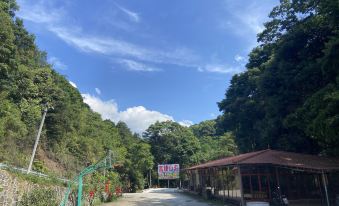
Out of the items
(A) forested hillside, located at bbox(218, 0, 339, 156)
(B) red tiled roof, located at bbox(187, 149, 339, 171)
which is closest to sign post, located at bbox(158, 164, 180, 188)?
(A) forested hillside, located at bbox(218, 0, 339, 156)

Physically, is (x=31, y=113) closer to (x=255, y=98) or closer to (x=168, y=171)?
(x=255, y=98)

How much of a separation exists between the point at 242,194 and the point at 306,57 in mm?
10481

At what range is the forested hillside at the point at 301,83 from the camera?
15.9 m

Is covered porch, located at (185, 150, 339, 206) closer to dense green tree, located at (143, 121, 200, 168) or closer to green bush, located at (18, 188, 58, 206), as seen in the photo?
green bush, located at (18, 188, 58, 206)

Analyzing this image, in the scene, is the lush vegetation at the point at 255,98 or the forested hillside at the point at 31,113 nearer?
the lush vegetation at the point at 255,98

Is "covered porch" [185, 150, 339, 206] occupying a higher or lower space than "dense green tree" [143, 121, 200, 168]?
lower

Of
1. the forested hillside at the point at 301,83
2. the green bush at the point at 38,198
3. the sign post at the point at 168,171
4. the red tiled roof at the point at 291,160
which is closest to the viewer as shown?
the green bush at the point at 38,198

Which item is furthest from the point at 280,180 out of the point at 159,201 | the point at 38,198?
the point at 38,198

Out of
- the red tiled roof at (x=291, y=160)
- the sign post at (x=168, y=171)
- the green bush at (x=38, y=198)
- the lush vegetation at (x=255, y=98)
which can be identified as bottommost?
the green bush at (x=38, y=198)

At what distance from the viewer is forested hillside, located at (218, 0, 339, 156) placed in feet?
52.1

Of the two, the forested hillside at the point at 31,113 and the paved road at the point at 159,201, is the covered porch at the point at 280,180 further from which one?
the forested hillside at the point at 31,113

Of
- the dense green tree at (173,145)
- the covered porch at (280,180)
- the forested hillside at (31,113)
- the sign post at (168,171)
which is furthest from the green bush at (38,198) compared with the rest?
the dense green tree at (173,145)

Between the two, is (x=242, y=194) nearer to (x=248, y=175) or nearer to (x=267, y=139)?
(x=248, y=175)

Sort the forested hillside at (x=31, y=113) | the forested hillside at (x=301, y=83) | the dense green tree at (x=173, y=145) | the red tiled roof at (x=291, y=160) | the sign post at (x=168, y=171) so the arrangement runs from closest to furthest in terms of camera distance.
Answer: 1. the forested hillside at (x=301, y=83)
2. the red tiled roof at (x=291, y=160)
3. the forested hillside at (x=31, y=113)
4. the sign post at (x=168, y=171)
5. the dense green tree at (x=173, y=145)
